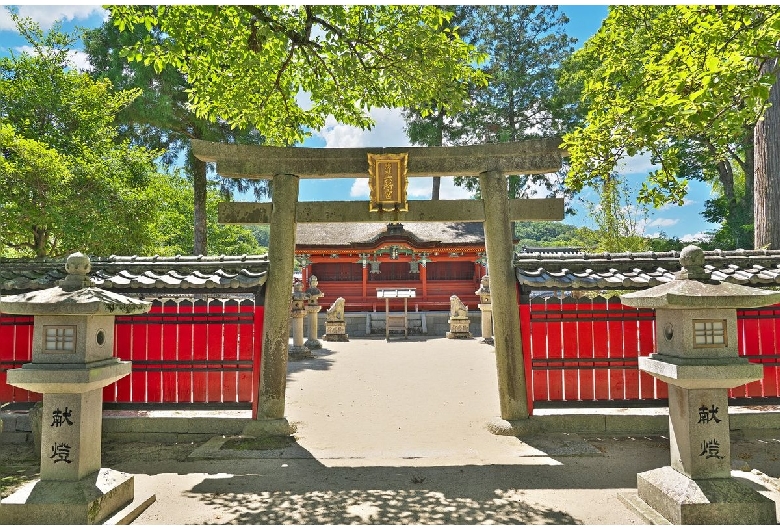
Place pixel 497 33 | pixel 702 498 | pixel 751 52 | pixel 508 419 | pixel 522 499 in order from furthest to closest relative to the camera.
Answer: pixel 497 33, pixel 508 419, pixel 751 52, pixel 522 499, pixel 702 498

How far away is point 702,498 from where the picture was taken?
3969 millimetres

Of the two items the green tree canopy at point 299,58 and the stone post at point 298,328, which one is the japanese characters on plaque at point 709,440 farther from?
the stone post at point 298,328

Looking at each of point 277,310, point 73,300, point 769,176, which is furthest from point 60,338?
point 769,176

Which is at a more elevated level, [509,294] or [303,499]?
[509,294]

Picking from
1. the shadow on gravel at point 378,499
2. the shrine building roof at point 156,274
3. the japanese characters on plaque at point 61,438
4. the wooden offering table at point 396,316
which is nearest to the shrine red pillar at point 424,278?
the wooden offering table at point 396,316

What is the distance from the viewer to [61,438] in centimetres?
422

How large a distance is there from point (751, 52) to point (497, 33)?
2561cm

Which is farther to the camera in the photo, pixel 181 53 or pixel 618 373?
pixel 181 53

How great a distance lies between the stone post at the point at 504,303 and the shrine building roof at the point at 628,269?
23cm

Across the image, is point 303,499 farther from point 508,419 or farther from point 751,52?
point 751,52

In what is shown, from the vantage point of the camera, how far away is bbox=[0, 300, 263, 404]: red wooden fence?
22.6ft

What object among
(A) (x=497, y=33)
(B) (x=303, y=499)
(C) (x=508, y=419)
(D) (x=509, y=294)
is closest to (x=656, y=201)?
(D) (x=509, y=294)

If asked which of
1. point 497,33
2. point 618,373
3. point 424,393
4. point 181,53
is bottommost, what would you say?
point 424,393

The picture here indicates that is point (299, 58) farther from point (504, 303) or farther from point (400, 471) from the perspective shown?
point (400, 471)
